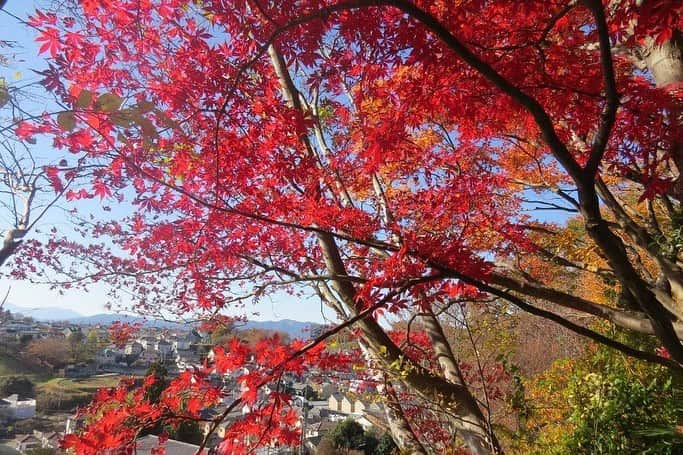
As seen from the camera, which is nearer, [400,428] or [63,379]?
[400,428]

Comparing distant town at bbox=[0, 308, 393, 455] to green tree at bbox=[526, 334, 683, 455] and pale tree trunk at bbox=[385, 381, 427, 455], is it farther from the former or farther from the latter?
green tree at bbox=[526, 334, 683, 455]

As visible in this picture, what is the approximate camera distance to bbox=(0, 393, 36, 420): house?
2756 centimetres

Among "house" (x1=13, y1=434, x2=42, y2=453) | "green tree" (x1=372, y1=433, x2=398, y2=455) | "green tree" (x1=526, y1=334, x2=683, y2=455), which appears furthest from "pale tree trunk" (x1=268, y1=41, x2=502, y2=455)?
"house" (x1=13, y1=434, x2=42, y2=453)

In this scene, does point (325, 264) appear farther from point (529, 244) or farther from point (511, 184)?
point (511, 184)

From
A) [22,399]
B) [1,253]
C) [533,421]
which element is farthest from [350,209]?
[22,399]

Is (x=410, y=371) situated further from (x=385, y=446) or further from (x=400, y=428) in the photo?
(x=385, y=446)

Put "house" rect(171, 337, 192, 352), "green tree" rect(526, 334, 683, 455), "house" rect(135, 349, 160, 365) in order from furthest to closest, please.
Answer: "house" rect(135, 349, 160, 365) < "house" rect(171, 337, 192, 352) < "green tree" rect(526, 334, 683, 455)

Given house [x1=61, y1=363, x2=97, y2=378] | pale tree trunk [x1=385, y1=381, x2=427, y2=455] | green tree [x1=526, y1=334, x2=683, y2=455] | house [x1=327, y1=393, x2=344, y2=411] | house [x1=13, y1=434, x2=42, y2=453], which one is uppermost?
green tree [x1=526, y1=334, x2=683, y2=455]

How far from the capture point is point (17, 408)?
28.1m

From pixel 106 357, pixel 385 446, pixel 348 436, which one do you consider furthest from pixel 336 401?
pixel 106 357

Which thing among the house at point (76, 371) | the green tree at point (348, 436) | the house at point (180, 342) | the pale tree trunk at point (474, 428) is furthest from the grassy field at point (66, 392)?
the pale tree trunk at point (474, 428)

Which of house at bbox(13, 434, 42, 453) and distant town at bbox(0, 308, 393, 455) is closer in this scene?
house at bbox(13, 434, 42, 453)

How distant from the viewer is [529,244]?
524cm

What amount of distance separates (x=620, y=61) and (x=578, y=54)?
1090 mm
